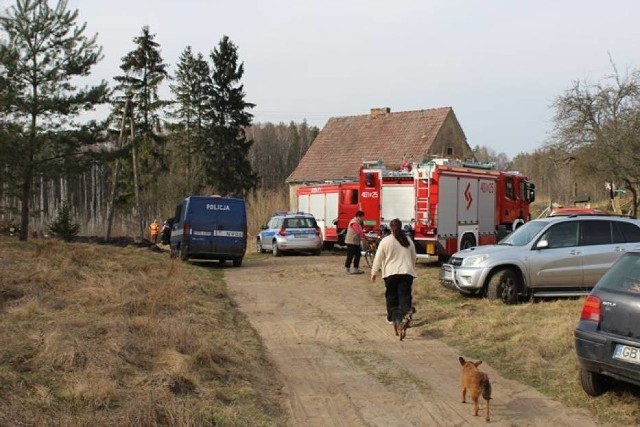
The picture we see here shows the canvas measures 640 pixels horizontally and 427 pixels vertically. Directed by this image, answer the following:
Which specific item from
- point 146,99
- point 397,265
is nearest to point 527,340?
point 397,265

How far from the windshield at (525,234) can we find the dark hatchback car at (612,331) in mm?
6187

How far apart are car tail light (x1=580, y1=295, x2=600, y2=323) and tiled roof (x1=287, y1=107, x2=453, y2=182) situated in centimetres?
3227

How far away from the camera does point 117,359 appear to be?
6.59 meters

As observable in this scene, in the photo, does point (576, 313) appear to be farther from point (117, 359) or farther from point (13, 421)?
point (13, 421)

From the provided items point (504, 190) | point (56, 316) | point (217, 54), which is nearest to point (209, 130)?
point (217, 54)

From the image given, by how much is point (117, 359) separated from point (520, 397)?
420 cm

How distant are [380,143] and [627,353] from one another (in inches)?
1412

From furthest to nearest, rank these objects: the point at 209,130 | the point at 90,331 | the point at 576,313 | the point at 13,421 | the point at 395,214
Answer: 1. the point at 209,130
2. the point at 395,214
3. the point at 576,313
4. the point at 90,331
5. the point at 13,421

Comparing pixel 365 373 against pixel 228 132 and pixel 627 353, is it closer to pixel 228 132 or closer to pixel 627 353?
pixel 627 353

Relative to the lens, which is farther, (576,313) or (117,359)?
(576,313)

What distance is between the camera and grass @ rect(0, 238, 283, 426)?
516cm

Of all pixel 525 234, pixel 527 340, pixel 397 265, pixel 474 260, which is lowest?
pixel 527 340

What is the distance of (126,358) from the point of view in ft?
22.2

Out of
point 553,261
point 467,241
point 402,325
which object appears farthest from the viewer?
point 467,241
